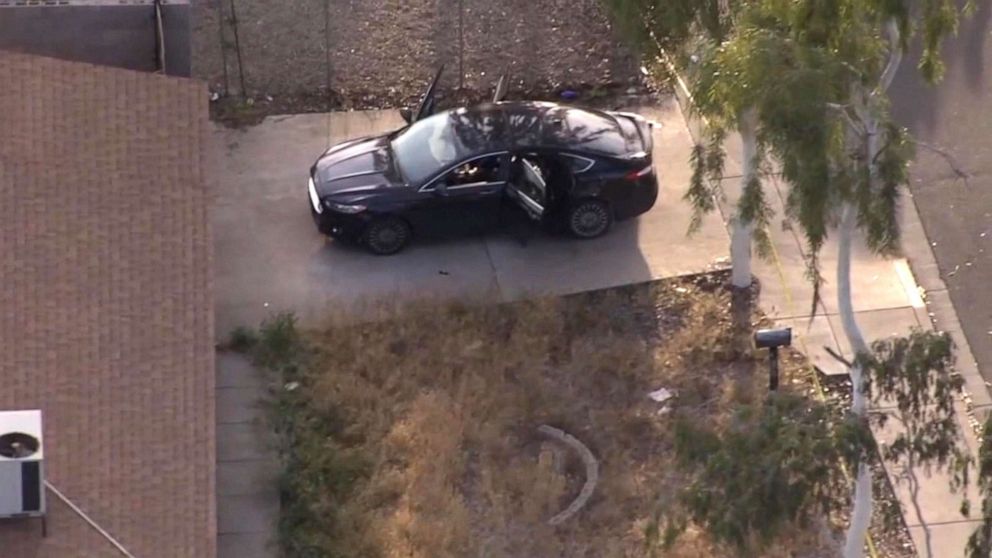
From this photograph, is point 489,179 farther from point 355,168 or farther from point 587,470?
point 587,470

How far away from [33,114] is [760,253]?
583 centimetres

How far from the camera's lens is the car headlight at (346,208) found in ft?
53.1

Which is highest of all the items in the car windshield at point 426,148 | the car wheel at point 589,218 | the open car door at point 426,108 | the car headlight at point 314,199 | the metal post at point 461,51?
the metal post at point 461,51

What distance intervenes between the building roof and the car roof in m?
3.67

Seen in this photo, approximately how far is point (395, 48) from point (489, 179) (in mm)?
4015

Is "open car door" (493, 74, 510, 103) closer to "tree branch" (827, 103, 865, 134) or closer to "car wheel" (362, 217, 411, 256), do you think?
"car wheel" (362, 217, 411, 256)

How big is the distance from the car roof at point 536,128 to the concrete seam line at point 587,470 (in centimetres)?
324

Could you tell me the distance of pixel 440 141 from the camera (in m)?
16.5

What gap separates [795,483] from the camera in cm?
934

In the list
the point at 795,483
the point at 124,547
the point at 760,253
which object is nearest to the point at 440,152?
the point at 760,253

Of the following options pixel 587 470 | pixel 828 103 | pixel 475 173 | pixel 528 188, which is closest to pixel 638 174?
pixel 528 188

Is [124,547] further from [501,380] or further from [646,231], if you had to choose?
[646,231]

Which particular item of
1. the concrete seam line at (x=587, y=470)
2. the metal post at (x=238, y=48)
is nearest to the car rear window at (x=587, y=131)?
the concrete seam line at (x=587, y=470)

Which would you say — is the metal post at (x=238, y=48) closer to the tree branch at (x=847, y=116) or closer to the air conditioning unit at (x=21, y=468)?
the air conditioning unit at (x=21, y=468)
